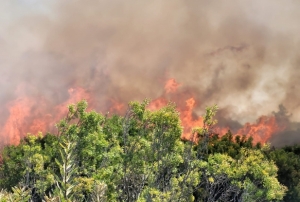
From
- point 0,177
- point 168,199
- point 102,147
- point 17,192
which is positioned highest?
point 0,177

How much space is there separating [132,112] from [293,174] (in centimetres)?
2053

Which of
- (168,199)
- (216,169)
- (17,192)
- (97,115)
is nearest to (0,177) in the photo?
(97,115)

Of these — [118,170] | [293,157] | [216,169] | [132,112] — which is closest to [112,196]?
[118,170]

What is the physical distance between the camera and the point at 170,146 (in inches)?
891

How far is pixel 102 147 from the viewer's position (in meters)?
25.1

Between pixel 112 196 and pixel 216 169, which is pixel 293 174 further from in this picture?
pixel 112 196

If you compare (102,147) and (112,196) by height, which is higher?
(102,147)

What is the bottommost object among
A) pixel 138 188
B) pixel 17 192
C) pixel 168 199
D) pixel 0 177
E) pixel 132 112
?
pixel 17 192

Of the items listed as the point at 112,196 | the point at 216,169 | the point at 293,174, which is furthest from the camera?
the point at 293,174

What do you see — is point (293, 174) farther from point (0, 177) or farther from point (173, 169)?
point (0, 177)

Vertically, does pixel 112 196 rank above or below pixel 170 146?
below

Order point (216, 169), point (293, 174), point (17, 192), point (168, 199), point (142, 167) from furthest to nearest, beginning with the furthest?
1. point (293, 174)
2. point (216, 169)
3. point (142, 167)
4. point (168, 199)
5. point (17, 192)

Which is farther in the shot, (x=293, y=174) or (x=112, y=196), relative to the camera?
(x=293, y=174)

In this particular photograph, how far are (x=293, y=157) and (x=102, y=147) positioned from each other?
23805 mm
